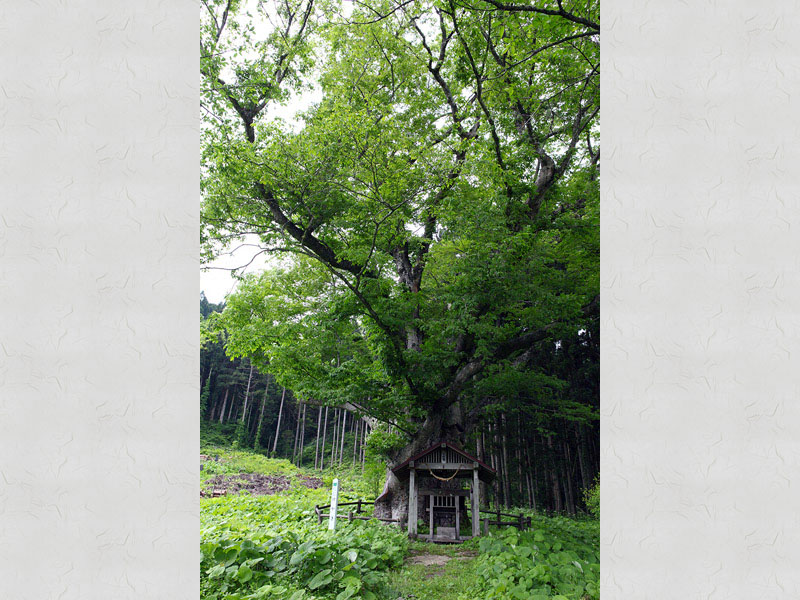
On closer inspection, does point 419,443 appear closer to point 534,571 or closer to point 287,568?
point 534,571

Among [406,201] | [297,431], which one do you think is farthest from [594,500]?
[297,431]

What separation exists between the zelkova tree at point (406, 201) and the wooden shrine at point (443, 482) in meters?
0.37

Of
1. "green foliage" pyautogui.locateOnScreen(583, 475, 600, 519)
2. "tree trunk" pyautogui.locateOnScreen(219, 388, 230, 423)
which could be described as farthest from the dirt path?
"tree trunk" pyautogui.locateOnScreen(219, 388, 230, 423)

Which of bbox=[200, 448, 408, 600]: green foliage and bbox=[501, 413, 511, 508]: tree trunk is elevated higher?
bbox=[200, 448, 408, 600]: green foliage

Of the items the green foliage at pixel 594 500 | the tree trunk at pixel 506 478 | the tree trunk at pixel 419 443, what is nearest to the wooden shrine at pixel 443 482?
the tree trunk at pixel 419 443
